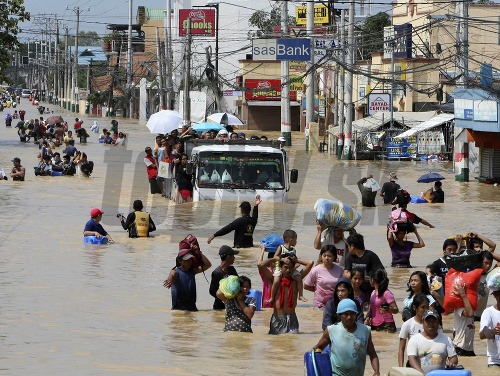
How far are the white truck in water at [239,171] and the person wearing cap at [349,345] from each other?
18373 mm

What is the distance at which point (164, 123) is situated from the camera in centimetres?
4162

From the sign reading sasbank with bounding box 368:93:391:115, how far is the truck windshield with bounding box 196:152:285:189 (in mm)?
28294

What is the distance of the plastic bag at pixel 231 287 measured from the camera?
13.5m

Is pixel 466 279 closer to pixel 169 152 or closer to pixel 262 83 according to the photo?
pixel 169 152

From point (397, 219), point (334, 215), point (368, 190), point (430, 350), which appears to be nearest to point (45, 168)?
point (368, 190)

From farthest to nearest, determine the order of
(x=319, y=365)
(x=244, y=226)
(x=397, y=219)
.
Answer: (x=244, y=226) < (x=397, y=219) < (x=319, y=365)

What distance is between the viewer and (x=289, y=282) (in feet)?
44.0

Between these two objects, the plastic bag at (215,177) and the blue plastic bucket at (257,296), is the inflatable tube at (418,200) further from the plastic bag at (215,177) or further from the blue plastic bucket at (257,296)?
the blue plastic bucket at (257,296)

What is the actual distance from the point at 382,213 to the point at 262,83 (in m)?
53.5

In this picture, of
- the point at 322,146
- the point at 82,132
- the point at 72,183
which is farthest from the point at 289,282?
the point at 82,132

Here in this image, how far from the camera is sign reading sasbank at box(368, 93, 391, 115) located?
56.2m

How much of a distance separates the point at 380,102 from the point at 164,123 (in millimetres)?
17579

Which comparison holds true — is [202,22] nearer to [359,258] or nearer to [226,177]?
[226,177]

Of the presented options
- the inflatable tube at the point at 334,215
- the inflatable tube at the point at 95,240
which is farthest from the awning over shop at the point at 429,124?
the inflatable tube at the point at 334,215
